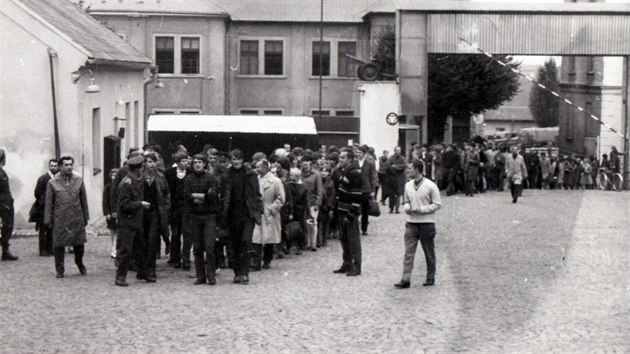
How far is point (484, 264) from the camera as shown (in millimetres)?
18078

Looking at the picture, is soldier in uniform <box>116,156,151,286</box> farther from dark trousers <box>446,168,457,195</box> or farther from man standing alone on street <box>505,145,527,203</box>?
dark trousers <box>446,168,457,195</box>

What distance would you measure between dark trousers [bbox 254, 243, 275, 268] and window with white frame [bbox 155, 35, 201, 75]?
38.0 metres

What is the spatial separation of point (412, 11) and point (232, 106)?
20.3m

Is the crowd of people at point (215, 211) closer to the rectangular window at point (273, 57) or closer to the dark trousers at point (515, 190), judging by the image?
the dark trousers at point (515, 190)

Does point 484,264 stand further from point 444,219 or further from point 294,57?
point 294,57

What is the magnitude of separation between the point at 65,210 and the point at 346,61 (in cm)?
4162

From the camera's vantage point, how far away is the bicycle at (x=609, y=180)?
130 feet

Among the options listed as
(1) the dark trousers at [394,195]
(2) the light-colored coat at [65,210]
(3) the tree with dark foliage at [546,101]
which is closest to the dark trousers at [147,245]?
(2) the light-colored coat at [65,210]

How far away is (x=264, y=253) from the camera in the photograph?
694 inches

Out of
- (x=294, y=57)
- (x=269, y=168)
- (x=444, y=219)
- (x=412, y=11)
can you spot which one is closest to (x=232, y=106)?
(x=294, y=57)

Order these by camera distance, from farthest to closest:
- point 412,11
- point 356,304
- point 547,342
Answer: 1. point 412,11
2. point 356,304
3. point 547,342

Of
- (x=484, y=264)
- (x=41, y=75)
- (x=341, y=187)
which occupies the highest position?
(x=41, y=75)

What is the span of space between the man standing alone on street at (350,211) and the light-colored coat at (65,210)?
3.72m

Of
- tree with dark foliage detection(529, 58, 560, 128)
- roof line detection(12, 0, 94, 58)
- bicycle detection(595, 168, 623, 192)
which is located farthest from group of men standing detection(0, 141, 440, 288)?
tree with dark foliage detection(529, 58, 560, 128)
